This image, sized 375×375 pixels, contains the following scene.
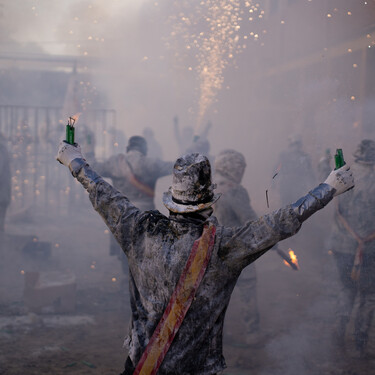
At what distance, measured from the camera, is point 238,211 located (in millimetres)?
4910

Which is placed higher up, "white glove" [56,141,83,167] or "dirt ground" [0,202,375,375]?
"white glove" [56,141,83,167]

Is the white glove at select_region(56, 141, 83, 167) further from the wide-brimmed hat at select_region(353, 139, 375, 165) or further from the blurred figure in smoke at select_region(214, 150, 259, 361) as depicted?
the wide-brimmed hat at select_region(353, 139, 375, 165)

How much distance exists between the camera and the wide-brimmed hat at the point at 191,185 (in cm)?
221

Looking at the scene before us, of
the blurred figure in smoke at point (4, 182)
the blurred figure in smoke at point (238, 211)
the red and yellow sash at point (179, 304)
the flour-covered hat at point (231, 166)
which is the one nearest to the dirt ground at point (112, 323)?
the blurred figure in smoke at point (238, 211)

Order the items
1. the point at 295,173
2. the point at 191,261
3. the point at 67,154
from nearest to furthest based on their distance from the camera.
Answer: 1. the point at 191,261
2. the point at 67,154
3. the point at 295,173

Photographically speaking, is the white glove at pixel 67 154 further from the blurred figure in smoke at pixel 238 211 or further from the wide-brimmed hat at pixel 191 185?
the blurred figure in smoke at pixel 238 211

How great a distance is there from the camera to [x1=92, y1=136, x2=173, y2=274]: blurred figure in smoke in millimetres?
6422

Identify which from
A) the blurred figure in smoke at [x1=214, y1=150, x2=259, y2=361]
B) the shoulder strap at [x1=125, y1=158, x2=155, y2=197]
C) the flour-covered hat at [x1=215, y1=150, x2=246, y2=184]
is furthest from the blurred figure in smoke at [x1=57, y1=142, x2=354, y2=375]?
the shoulder strap at [x1=125, y1=158, x2=155, y2=197]

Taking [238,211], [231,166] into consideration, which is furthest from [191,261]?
[231,166]

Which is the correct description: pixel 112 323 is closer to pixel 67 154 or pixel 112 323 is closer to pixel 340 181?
pixel 67 154

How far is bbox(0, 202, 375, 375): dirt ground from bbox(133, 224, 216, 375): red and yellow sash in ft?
8.05

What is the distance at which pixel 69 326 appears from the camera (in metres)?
5.48

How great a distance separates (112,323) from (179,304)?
3.74m

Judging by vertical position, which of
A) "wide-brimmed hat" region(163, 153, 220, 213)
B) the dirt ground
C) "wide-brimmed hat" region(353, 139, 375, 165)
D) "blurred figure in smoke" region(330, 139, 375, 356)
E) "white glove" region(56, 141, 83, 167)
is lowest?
the dirt ground
